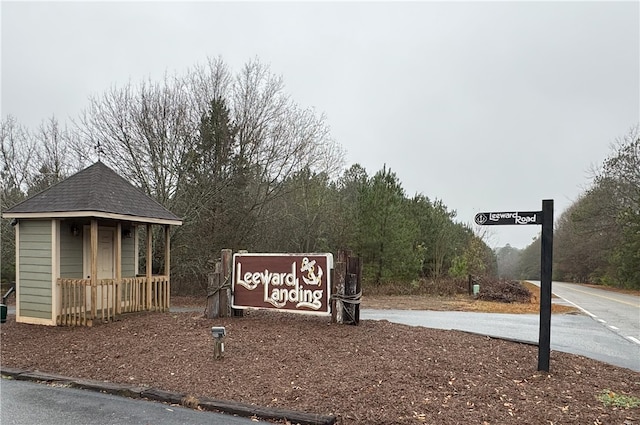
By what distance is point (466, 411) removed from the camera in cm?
426

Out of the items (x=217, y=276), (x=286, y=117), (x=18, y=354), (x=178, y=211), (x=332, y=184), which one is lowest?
(x=18, y=354)

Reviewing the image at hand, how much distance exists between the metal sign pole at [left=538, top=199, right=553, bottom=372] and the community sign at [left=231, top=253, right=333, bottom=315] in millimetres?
3531

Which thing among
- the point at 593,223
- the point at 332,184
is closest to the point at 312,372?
the point at 332,184

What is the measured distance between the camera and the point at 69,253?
32.6 ft

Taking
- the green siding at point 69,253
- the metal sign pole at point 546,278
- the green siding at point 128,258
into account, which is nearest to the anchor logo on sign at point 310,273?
the metal sign pole at point 546,278

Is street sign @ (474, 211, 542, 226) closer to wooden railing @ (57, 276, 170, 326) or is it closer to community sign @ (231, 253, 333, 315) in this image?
community sign @ (231, 253, 333, 315)

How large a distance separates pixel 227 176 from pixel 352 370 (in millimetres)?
13721

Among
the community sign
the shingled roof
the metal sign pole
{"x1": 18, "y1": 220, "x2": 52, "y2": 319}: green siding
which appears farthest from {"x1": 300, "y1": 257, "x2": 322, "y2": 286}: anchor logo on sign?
{"x1": 18, "y1": 220, "x2": 52, "y2": 319}: green siding

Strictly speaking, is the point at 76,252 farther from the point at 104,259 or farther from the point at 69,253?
the point at 104,259

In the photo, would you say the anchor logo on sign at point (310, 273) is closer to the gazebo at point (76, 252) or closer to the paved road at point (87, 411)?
the paved road at point (87, 411)

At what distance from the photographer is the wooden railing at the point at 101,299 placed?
9.28m

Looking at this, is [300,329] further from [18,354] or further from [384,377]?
[18,354]

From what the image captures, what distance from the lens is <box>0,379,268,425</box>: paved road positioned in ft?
14.3

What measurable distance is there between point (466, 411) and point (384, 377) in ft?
3.54
